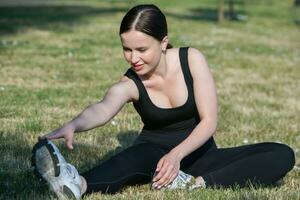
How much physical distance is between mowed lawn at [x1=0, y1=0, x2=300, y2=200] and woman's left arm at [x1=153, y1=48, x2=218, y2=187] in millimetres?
249

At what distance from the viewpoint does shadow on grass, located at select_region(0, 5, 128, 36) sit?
21.5 meters

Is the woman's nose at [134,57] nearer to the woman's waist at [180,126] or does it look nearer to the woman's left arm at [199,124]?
the woman's left arm at [199,124]

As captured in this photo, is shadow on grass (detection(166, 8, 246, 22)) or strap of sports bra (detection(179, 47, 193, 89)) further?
shadow on grass (detection(166, 8, 246, 22))

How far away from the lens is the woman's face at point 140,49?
17.6ft

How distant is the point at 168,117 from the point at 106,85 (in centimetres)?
561

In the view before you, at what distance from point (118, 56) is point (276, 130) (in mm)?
7019

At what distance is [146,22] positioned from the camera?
5426 millimetres

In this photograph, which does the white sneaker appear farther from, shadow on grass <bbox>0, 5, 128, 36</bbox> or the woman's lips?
shadow on grass <bbox>0, 5, 128, 36</bbox>

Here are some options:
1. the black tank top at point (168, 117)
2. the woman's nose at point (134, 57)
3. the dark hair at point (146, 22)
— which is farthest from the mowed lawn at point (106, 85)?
the dark hair at point (146, 22)

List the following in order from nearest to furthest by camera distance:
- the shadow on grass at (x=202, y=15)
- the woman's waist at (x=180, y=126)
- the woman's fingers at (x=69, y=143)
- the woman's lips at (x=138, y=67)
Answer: the woman's fingers at (x=69, y=143)
the woman's lips at (x=138, y=67)
the woman's waist at (x=180, y=126)
the shadow on grass at (x=202, y=15)

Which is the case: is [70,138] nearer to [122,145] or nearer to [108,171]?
[108,171]

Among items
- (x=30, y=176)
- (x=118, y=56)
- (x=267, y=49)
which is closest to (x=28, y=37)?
(x=118, y=56)

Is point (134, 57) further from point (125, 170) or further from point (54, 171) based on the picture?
point (54, 171)

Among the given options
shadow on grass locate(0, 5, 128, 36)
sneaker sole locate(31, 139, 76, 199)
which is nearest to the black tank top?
sneaker sole locate(31, 139, 76, 199)
